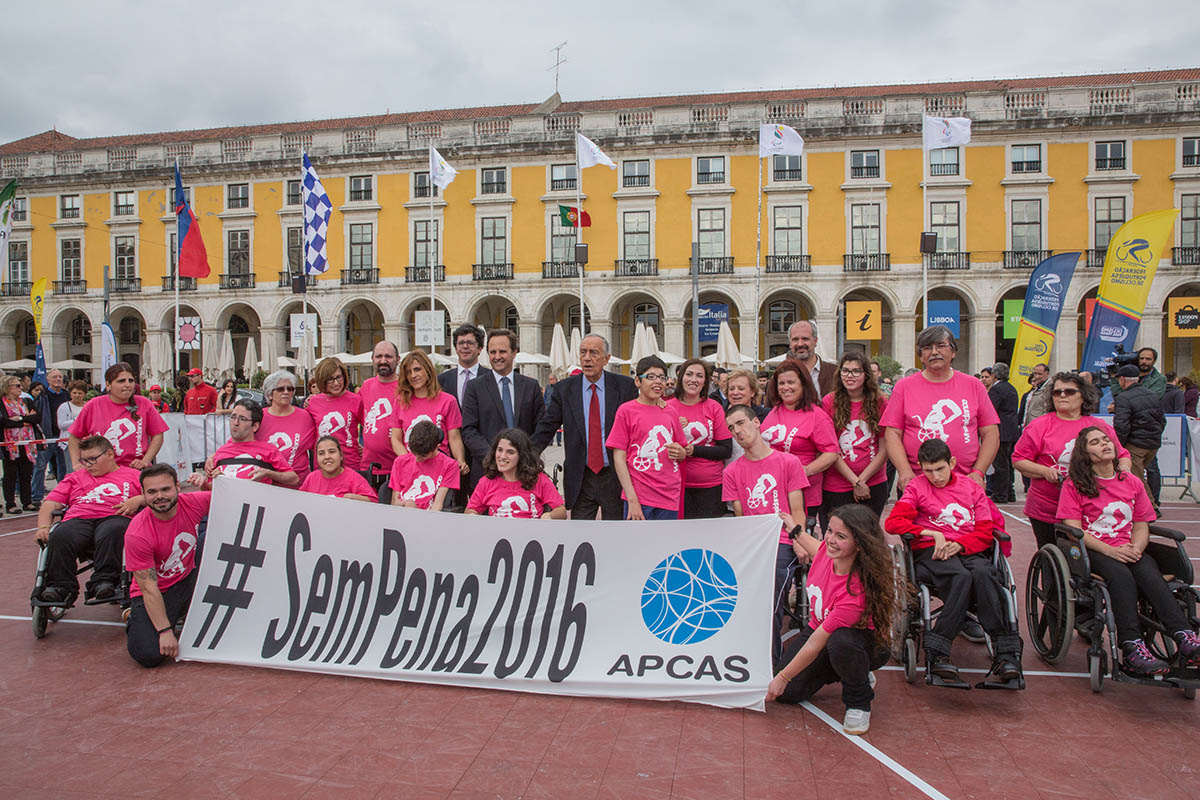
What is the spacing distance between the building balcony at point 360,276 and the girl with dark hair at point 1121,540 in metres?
36.4

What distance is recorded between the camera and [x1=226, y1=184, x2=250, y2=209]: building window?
130ft

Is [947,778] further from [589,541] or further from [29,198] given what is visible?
[29,198]

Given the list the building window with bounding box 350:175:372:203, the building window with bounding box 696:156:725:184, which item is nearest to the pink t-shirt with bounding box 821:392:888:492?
the building window with bounding box 696:156:725:184

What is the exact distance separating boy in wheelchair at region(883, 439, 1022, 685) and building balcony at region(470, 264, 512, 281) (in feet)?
108

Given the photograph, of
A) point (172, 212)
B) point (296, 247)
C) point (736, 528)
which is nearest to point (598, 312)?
point (296, 247)

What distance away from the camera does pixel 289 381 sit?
22.3ft

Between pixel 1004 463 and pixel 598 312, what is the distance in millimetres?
25755

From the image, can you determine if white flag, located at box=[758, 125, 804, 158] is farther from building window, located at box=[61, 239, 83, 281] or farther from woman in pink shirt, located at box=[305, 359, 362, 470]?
building window, located at box=[61, 239, 83, 281]

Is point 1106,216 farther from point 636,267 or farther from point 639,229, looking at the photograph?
point 636,267

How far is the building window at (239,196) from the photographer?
3972 centimetres

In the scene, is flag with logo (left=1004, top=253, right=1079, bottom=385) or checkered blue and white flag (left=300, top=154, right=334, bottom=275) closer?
flag with logo (left=1004, top=253, right=1079, bottom=385)

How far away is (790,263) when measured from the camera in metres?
34.9

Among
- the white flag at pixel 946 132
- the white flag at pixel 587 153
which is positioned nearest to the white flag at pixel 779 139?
the white flag at pixel 946 132

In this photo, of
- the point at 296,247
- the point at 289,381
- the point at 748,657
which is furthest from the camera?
the point at 296,247
